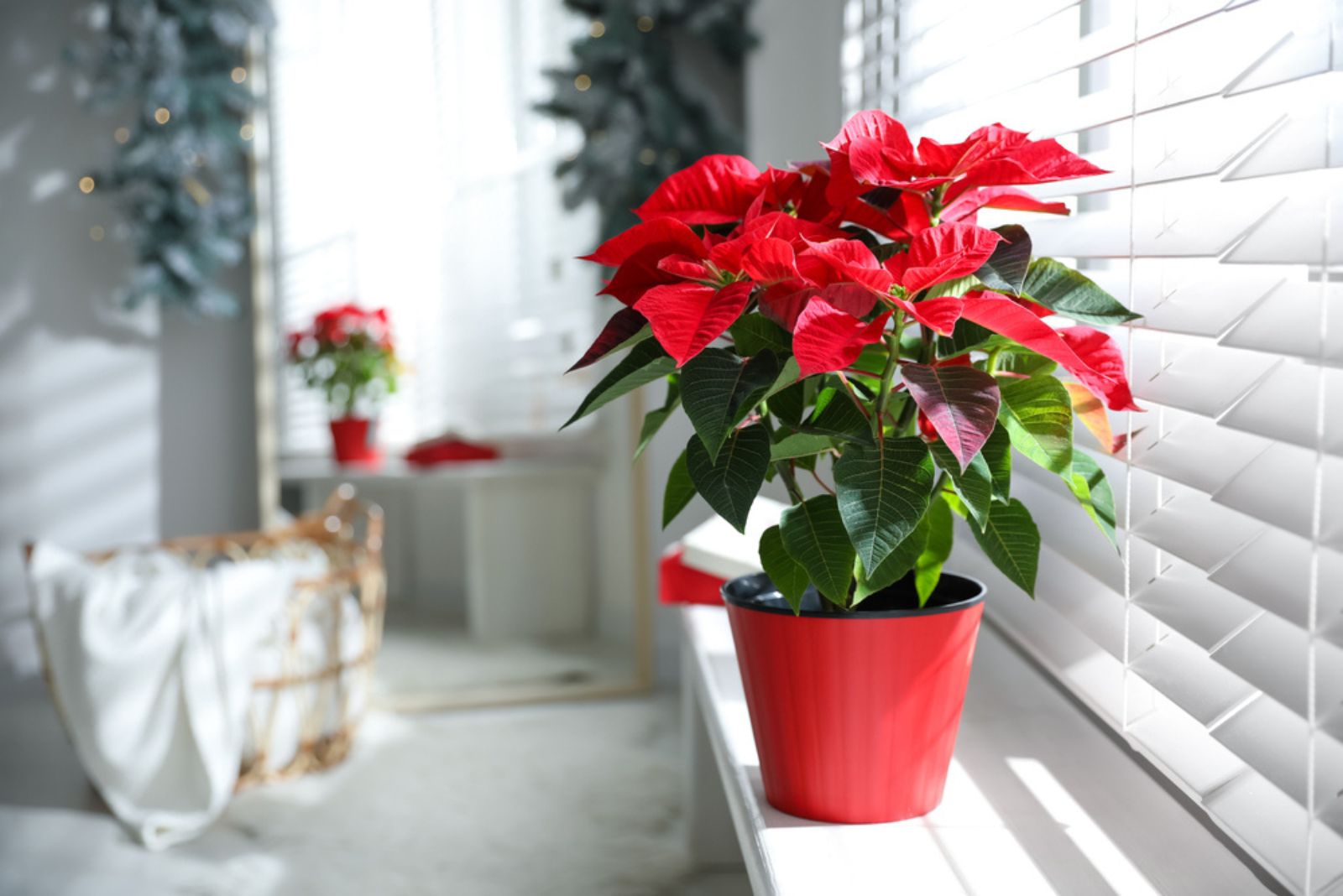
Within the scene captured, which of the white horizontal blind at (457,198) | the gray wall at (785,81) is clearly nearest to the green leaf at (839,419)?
the gray wall at (785,81)

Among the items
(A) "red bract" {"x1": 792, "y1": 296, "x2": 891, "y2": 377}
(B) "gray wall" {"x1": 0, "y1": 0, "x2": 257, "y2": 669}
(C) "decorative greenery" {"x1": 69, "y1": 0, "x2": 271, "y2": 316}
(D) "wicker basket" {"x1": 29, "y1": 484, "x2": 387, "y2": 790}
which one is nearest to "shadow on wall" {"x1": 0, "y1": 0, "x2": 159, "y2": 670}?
(B) "gray wall" {"x1": 0, "y1": 0, "x2": 257, "y2": 669}

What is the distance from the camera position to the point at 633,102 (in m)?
2.46

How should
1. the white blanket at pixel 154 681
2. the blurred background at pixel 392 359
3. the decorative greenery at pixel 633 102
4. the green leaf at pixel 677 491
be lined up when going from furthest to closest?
the decorative greenery at pixel 633 102 → the blurred background at pixel 392 359 → the white blanket at pixel 154 681 → the green leaf at pixel 677 491

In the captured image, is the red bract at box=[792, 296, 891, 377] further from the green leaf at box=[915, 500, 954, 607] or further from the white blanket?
the white blanket

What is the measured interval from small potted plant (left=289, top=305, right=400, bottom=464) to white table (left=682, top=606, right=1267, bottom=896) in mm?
1731

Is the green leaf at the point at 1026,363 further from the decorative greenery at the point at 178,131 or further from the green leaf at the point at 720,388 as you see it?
the decorative greenery at the point at 178,131

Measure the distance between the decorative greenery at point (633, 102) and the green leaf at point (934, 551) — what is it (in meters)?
1.77

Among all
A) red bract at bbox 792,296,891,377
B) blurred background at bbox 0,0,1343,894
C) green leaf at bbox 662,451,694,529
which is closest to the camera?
red bract at bbox 792,296,891,377

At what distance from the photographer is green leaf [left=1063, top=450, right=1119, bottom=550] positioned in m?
0.70

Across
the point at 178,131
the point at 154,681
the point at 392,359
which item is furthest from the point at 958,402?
the point at 178,131

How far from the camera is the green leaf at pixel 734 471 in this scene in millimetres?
615

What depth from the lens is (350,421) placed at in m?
2.60

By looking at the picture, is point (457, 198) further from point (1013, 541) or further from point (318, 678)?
point (1013, 541)

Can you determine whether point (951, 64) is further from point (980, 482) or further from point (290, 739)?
point (290, 739)
